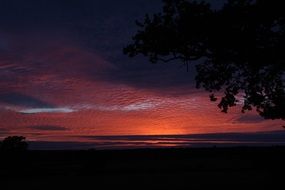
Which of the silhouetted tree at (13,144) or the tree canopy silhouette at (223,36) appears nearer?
the tree canopy silhouette at (223,36)

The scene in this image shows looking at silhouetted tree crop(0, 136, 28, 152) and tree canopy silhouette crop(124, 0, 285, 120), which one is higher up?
tree canopy silhouette crop(124, 0, 285, 120)

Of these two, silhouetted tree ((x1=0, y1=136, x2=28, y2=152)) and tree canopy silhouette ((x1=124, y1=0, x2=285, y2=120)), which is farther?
silhouetted tree ((x1=0, y1=136, x2=28, y2=152))

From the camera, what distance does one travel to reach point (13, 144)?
4088 cm

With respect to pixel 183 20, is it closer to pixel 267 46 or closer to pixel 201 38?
pixel 201 38

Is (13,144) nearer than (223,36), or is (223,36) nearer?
(223,36)

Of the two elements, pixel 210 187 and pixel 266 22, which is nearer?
pixel 266 22

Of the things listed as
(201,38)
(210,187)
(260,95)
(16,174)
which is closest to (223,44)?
(201,38)

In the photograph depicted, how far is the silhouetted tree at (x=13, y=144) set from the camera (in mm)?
40622

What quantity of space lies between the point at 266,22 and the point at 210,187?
17065mm

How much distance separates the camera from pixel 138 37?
18.5 meters

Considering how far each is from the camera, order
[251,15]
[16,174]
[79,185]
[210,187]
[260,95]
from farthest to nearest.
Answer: [16,174] < [79,185] < [210,187] < [260,95] < [251,15]

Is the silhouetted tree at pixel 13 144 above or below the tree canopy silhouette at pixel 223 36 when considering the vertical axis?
below

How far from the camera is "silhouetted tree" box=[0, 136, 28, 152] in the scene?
40622 millimetres

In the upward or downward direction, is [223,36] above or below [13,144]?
above
